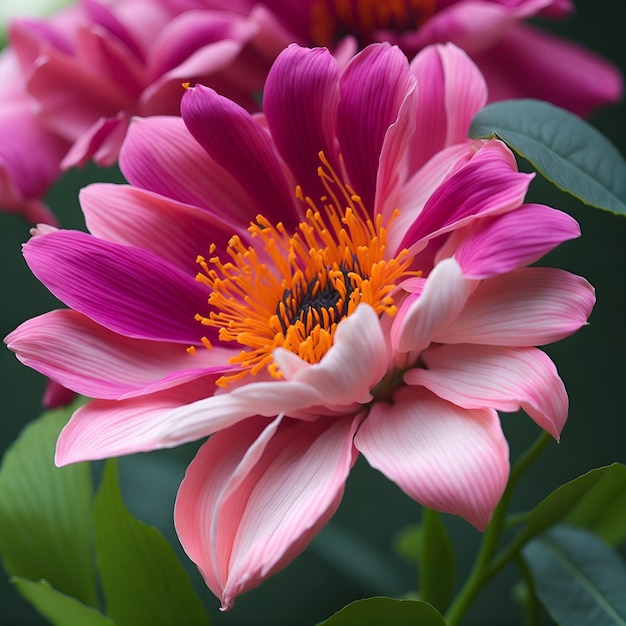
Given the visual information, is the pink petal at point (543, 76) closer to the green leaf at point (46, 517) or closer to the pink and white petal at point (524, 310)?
the pink and white petal at point (524, 310)

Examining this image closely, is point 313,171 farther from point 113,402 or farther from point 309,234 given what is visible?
point 113,402

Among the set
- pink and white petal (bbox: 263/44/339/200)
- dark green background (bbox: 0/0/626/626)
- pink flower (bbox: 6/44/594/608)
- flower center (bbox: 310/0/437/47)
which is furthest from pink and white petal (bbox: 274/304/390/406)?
dark green background (bbox: 0/0/626/626)

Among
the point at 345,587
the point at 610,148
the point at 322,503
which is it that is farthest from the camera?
the point at 345,587

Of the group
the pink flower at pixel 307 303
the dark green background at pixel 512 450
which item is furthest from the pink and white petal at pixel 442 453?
the dark green background at pixel 512 450

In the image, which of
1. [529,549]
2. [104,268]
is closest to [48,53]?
[104,268]

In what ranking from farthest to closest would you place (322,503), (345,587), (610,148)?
(345,587)
(610,148)
(322,503)

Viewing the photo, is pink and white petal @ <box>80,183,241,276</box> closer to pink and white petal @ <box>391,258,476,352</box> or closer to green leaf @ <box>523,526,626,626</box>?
pink and white petal @ <box>391,258,476,352</box>
